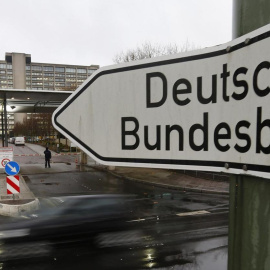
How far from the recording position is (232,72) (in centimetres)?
107

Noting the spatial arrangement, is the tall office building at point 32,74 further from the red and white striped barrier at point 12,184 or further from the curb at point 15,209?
the curb at point 15,209

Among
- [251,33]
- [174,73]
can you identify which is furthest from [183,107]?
[251,33]

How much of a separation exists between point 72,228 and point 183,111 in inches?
309

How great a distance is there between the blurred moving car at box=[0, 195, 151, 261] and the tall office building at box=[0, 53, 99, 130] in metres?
113

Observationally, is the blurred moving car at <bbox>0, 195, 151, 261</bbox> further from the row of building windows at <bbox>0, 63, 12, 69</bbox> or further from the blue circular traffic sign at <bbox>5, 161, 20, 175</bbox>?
the row of building windows at <bbox>0, 63, 12, 69</bbox>

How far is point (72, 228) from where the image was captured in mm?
8195

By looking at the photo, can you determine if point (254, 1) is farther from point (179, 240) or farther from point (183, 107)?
point (179, 240)

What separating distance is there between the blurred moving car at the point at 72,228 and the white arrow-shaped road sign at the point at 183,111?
5.95m

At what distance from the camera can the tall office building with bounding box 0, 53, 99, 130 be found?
392 feet

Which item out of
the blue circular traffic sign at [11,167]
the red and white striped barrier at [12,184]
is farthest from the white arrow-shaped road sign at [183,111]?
the red and white striped barrier at [12,184]

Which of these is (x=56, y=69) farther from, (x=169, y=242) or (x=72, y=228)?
(x=169, y=242)

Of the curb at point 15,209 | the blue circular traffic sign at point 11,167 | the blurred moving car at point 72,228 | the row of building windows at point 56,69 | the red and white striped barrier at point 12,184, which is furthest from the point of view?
the row of building windows at point 56,69

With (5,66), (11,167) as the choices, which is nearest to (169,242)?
(11,167)

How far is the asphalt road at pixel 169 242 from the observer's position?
587 centimetres
